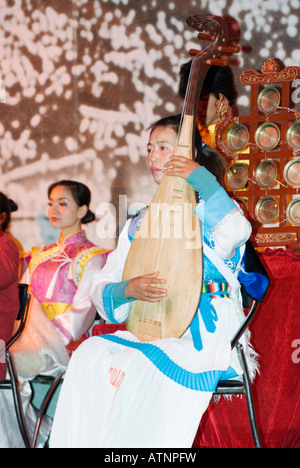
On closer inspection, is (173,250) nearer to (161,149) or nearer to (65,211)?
(161,149)

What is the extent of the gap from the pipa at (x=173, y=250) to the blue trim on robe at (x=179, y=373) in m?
0.08

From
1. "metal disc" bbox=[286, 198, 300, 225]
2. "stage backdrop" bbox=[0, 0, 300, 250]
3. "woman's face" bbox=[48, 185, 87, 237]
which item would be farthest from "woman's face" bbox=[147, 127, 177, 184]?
"stage backdrop" bbox=[0, 0, 300, 250]

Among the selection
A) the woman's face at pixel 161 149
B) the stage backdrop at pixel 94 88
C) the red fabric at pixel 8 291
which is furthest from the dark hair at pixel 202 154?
the stage backdrop at pixel 94 88

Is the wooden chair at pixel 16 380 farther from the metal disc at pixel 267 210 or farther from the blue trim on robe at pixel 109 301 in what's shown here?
the metal disc at pixel 267 210

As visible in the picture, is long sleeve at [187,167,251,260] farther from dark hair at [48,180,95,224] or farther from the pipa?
dark hair at [48,180,95,224]

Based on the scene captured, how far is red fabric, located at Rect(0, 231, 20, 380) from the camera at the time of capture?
2.86 metres

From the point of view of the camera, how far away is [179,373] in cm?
171

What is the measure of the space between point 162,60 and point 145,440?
109 inches

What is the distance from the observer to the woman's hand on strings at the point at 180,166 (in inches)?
69.9

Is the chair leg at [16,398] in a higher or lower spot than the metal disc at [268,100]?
lower

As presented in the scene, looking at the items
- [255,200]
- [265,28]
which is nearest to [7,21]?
[265,28]

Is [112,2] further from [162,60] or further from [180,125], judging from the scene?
[180,125]

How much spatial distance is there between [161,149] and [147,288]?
0.47 m

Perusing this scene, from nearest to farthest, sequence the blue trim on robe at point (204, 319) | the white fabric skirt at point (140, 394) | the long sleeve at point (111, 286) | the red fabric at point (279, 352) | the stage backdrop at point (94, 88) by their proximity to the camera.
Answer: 1. the white fabric skirt at point (140, 394)
2. the blue trim on robe at point (204, 319)
3. the long sleeve at point (111, 286)
4. the red fabric at point (279, 352)
5. the stage backdrop at point (94, 88)
